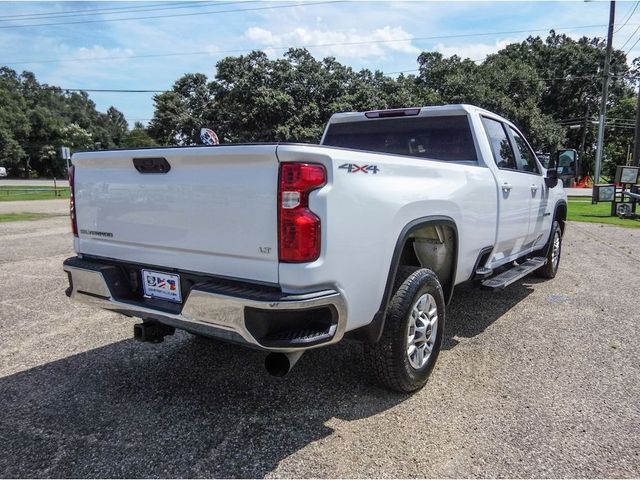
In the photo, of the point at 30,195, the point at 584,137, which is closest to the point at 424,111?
the point at 30,195

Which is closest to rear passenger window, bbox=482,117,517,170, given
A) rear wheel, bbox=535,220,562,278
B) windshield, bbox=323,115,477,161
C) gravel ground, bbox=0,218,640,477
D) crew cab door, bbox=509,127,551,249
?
crew cab door, bbox=509,127,551,249

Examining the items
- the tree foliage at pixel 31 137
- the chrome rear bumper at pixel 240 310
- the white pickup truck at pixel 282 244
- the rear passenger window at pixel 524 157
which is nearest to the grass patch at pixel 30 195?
the white pickup truck at pixel 282 244

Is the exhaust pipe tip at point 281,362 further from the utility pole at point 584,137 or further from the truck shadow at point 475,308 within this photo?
the utility pole at point 584,137

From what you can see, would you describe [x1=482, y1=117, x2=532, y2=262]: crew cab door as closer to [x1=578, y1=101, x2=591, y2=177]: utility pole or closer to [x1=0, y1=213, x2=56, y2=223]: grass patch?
[x1=0, y1=213, x2=56, y2=223]: grass patch

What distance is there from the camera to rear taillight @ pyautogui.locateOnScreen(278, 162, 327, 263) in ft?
7.63

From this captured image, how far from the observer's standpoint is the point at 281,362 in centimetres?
260

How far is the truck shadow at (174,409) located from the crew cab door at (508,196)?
1.22m

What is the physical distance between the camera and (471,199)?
149 inches

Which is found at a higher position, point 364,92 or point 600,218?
point 364,92

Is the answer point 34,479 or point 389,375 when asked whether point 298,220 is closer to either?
point 389,375

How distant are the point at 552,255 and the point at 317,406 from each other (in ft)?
15.7

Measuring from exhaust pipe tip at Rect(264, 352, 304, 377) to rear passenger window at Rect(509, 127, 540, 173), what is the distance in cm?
365

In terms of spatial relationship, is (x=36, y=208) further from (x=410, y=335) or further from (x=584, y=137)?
(x=584, y=137)

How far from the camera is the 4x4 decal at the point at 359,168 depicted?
8.18ft
